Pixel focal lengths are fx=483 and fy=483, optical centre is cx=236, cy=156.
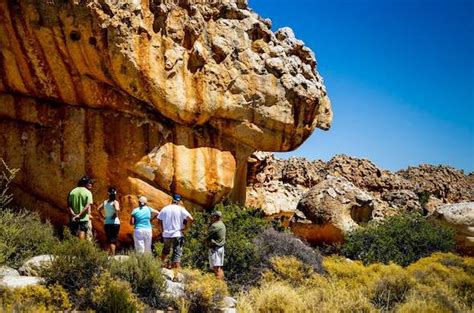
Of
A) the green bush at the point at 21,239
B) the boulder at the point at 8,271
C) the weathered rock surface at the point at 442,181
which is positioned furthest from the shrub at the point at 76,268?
the weathered rock surface at the point at 442,181

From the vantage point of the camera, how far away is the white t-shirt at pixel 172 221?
10.8 m

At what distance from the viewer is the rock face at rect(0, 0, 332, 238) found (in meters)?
12.4

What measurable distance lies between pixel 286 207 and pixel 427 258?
8.99m

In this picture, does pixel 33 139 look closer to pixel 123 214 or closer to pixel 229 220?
pixel 123 214

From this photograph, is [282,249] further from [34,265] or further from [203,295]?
[34,265]

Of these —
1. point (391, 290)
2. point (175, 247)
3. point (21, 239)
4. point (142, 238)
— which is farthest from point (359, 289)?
point (21, 239)

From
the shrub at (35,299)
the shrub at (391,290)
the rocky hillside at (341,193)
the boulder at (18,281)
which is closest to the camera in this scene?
the shrub at (35,299)

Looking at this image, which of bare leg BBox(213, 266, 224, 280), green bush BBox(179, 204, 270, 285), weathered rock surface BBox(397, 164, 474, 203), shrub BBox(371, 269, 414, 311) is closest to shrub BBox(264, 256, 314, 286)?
green bush BBox(179, 204, 270, 285)

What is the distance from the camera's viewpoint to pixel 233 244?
12539mm

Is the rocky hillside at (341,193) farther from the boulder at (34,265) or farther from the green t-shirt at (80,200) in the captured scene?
the boulder at (34,265)

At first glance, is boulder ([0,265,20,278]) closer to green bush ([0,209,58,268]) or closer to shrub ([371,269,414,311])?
green bush ([0,209,58,268])

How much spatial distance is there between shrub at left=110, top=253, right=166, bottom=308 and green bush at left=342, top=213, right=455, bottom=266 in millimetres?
8565

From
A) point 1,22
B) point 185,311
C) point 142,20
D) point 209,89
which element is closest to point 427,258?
point 209,89

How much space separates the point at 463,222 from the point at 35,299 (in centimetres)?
1567
